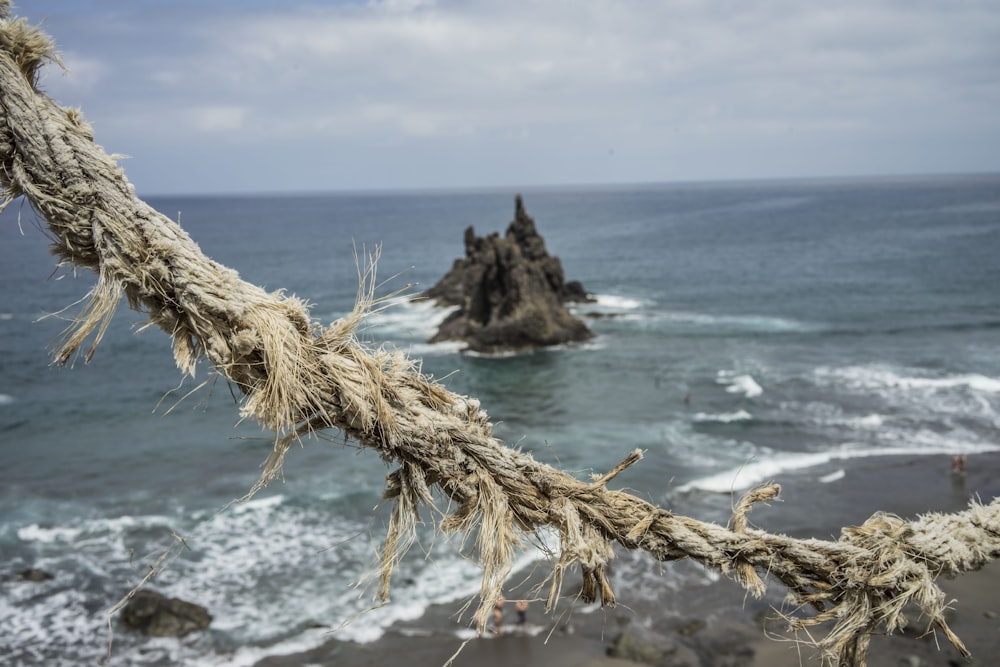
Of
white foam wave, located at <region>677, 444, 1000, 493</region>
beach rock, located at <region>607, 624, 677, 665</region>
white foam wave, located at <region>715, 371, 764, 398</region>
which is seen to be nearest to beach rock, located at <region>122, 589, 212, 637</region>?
beach rock, located at <region>607, 624, 677, 665</region>

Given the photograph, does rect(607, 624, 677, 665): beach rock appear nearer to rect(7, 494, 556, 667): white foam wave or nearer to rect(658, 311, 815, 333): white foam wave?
rect(7, 494, 556, 667): white foam wave

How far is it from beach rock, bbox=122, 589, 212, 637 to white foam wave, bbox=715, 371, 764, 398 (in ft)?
79.2

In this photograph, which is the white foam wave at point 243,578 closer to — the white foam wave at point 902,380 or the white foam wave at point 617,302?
the white foam wave at point 902,380

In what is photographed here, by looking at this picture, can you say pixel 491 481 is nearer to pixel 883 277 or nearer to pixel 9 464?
pixel 9 464

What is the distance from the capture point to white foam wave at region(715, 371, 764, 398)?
110 feet

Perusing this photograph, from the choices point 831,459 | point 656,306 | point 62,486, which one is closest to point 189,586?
point 62,486

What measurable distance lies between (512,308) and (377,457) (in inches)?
723

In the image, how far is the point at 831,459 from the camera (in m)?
25.8

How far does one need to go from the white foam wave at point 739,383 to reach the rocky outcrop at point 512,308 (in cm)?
972

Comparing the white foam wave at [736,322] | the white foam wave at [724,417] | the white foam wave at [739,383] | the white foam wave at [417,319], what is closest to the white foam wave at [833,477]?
the white foam wave at [724,417]

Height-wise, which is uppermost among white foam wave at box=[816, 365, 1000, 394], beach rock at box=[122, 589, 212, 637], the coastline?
white foam wave at box=[816, 365, 1000, 394]

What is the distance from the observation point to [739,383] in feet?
115

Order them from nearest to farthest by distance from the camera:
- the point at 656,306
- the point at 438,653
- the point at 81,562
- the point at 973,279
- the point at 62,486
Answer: the point at 438,653, the point at 81,562, the point at 62,486, the point at 656,306, the point at 973,279

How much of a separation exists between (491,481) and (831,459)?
26.4 meters
